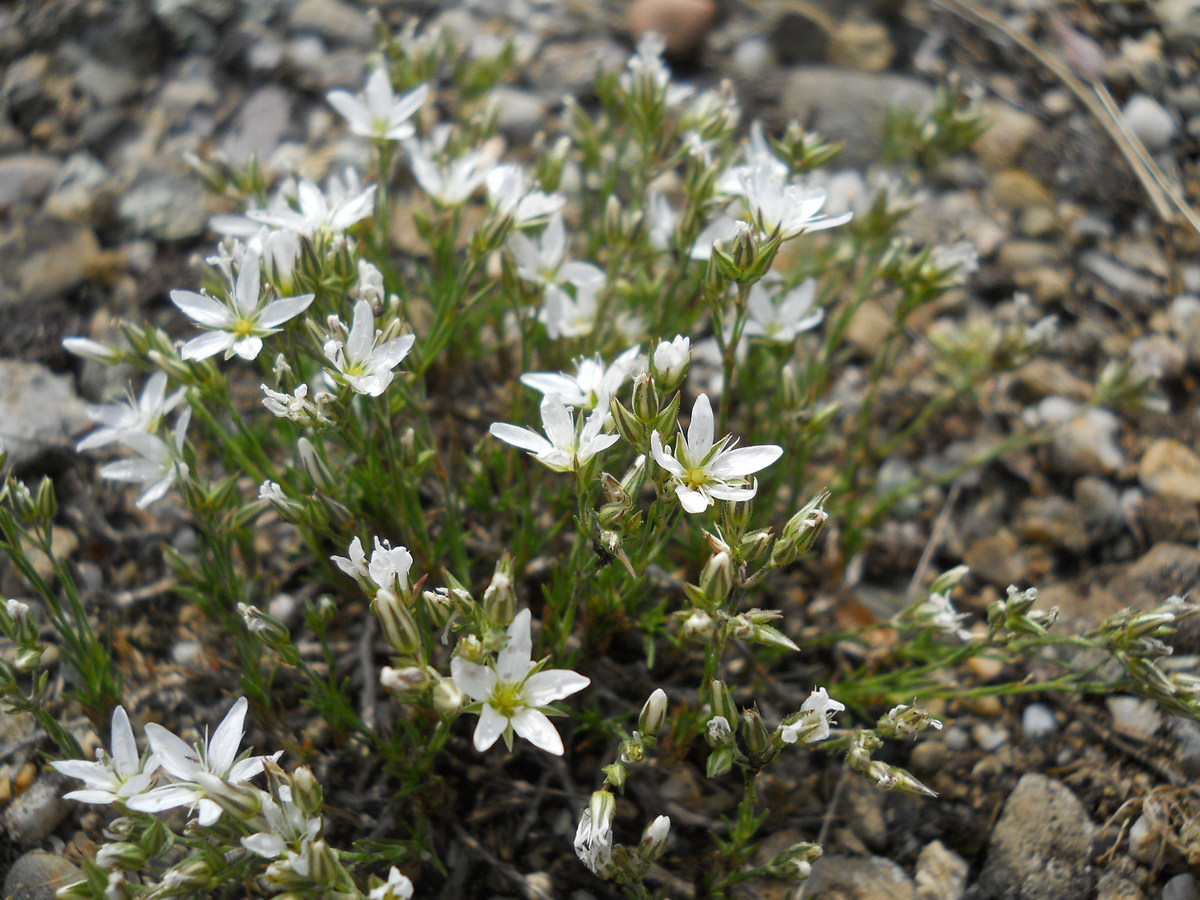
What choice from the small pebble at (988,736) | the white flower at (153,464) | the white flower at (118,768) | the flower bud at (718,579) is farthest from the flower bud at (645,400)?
the small pebble at (988,736)

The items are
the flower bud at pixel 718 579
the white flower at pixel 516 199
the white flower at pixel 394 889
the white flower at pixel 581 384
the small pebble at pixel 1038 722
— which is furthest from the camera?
the small pebble at pixel 1038 722

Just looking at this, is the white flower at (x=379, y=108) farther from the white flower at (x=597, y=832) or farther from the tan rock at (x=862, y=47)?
the tan rock at (x=862, y=47)

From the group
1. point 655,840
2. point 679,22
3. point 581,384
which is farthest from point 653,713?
point 679,22

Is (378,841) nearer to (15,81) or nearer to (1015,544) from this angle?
(1015,544)

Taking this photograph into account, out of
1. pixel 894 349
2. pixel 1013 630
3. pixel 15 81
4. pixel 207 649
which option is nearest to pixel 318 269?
pixel 207 649

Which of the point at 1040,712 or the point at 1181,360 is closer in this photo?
the point at 1040,712

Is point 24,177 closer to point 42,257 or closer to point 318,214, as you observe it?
point 42,257

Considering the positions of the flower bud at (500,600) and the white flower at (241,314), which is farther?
the white flower at (241,314)
